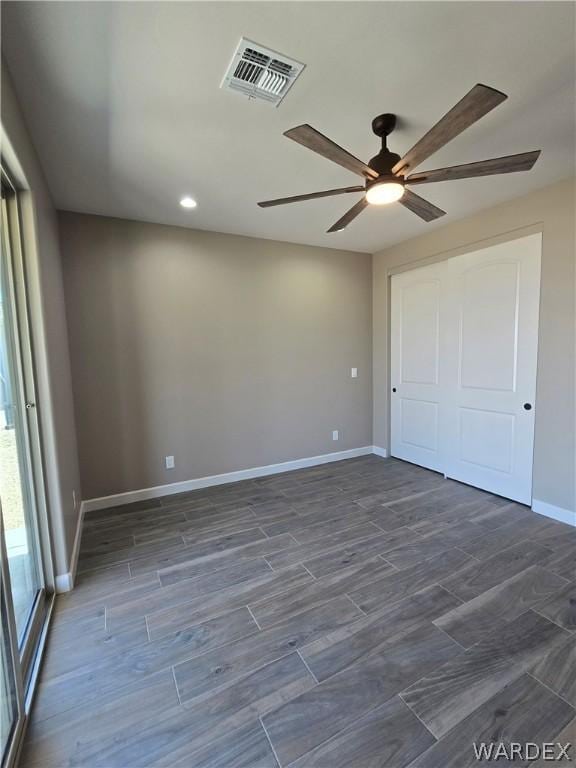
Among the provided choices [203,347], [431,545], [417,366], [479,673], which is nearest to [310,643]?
[479,673]

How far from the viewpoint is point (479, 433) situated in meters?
3.34

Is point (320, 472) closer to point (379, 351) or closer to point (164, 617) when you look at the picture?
point (379, 351)

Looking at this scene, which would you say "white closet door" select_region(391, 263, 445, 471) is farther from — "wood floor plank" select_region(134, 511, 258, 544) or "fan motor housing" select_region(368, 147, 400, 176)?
"wood floor plank" select_region(134, 511, 258, 544)

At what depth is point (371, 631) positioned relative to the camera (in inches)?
66.9

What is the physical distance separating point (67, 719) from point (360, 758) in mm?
1134

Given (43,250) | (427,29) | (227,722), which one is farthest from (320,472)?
(427,29)

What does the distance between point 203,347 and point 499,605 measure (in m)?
3.10

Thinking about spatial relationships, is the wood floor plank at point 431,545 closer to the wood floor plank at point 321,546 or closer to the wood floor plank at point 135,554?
the wood floor plank at point 321,546

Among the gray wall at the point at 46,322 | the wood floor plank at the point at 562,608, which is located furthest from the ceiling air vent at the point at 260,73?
the wood floor plank at the point at 562,608

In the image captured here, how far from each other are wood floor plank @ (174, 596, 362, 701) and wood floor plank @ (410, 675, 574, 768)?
2.02 feet

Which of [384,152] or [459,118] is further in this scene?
[384,152]

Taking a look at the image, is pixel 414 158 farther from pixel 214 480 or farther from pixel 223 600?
pixel 214 480

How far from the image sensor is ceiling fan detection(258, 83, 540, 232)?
4.35ft

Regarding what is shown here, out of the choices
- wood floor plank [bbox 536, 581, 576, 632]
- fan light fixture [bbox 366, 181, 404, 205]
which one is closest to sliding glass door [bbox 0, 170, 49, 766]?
fan light fixture [bbox 366, 181, 404, 205]
